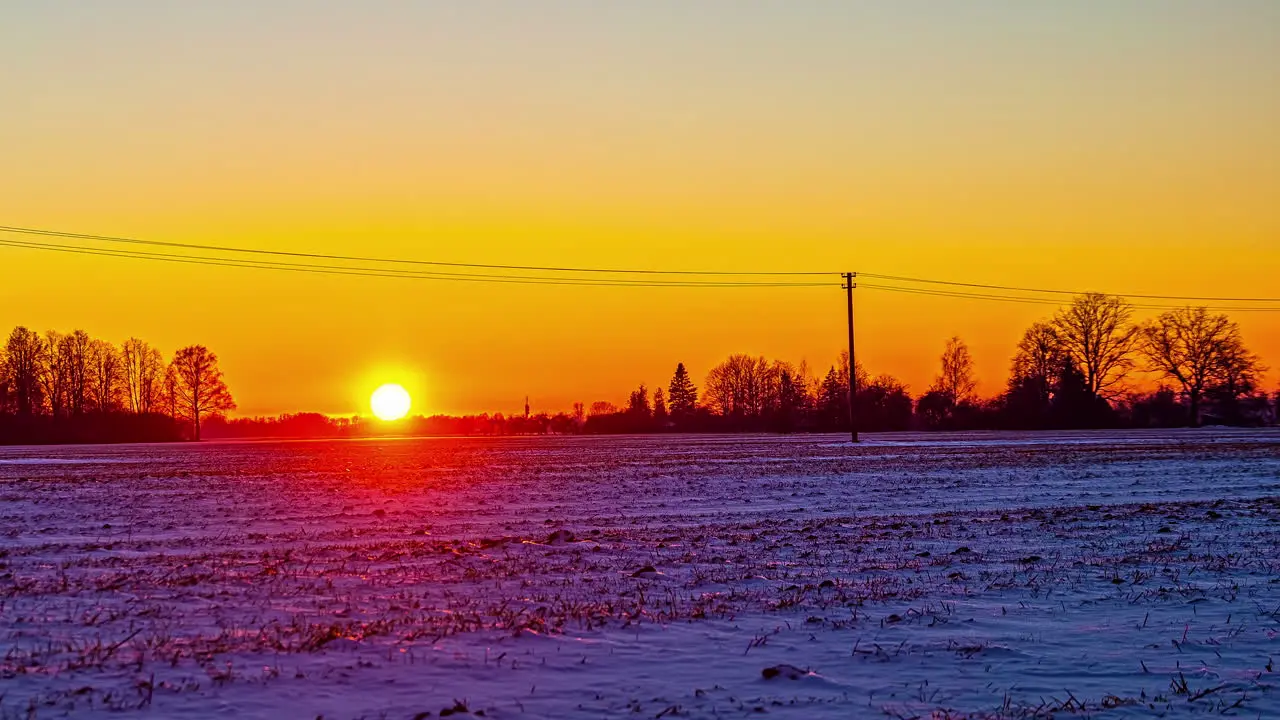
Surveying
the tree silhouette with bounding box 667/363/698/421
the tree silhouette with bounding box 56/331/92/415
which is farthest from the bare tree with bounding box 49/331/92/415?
the tree silhouette with bounding box 667/363/698/421

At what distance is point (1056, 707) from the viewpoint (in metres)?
7.12

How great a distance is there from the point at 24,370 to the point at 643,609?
136305 mm

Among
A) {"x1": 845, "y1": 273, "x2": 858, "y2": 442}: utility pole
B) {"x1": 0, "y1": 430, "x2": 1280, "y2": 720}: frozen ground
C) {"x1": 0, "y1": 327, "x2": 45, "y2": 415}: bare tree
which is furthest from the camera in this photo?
{"x1": 0, "y1": 327, "x2": 45, "y2": 415}: bare tree

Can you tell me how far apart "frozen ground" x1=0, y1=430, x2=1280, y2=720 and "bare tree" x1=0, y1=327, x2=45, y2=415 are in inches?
4404

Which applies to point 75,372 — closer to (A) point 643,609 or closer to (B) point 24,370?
(B) point 24,370

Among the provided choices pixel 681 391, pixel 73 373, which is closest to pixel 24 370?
pixel 73 373

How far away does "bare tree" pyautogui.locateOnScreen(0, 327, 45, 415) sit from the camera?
120 metres

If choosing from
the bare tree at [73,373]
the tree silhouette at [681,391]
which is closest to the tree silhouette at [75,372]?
the bare tree at [73,373]

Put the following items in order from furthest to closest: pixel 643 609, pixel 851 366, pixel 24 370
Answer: pixel 24 370 < pixel 851 366 < pixel 643 609

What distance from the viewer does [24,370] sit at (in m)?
Answer: 124

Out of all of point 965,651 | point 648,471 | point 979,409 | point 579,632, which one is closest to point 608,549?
point 579,632

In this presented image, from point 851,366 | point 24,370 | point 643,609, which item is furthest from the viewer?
point 24,370

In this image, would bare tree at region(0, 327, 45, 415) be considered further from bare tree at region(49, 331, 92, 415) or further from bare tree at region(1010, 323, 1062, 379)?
bare tree at region(1010, 323, 1062, 379)

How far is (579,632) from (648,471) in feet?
90.4
